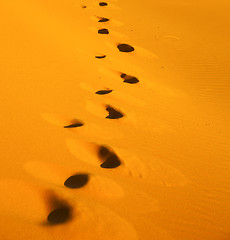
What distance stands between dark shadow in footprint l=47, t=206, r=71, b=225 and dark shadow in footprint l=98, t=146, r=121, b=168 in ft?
2.04

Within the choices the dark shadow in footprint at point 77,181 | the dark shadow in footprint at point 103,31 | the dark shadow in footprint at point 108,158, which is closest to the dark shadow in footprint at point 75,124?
the dark shadow in footprint at point 108,158

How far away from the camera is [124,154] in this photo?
285cm

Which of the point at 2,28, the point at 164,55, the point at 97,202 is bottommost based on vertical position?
the point at 164,55

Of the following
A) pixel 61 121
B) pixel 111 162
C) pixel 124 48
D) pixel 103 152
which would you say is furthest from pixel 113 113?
pixel 124 48

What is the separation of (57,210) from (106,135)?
118cm

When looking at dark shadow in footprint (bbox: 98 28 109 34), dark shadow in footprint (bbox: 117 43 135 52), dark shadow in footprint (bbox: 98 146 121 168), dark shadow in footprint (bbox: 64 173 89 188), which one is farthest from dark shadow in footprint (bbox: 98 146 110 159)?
dark shadow in footprint (bbox: 98 28 109 34)

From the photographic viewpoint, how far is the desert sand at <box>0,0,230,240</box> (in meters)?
2.09

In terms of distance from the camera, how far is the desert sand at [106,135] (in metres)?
2.09

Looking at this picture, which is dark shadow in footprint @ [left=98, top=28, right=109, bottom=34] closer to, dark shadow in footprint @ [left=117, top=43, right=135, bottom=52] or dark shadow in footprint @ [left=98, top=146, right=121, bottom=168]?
dark shadow in footprint @ [left=117, top=43, right=135, bottom=52]

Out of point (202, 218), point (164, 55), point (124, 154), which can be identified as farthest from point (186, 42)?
point (202, 218)

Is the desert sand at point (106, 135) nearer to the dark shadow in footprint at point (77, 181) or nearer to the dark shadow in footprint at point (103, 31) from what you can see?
the dark shadow in footprint at point (77, 181)

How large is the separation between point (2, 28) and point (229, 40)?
516 cm

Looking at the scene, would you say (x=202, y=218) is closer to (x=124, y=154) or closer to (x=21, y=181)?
(x=124, y=154)

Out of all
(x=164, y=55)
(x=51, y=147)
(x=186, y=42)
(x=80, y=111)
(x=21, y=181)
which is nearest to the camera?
(x=21, y=181)
